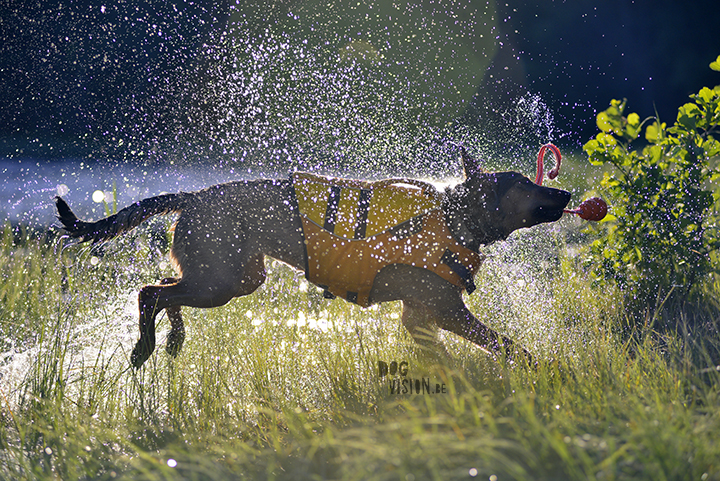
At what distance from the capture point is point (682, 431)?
1.68 m

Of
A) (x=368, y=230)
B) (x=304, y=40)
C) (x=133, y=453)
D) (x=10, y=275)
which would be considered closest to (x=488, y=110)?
(x=304, y=40)

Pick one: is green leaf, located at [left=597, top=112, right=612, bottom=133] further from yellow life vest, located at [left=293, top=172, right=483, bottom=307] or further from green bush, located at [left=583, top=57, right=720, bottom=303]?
yellow life vest, located at [left=293, top=172, right=483, bottom=307]

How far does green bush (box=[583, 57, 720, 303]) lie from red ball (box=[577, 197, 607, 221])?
0.37 m

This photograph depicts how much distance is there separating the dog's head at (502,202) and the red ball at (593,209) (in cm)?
25

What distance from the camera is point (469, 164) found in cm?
344

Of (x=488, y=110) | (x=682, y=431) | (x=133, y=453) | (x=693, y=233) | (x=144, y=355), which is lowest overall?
(x=133, y=453)

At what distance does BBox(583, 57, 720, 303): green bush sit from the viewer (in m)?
3.59

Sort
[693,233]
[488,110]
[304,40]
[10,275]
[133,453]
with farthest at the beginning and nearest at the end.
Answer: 1. [488,110]
2. [10,275]
3. [304,40]
4. [693,233]
5. [133,453]

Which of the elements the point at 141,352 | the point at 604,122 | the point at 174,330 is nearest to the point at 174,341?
the point at 174,330

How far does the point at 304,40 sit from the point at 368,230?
178cm

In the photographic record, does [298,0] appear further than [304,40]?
Yes

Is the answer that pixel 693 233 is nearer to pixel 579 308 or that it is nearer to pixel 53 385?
pixel 579 308

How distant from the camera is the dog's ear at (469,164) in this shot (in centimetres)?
344

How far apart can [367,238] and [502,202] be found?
38.4 inches
